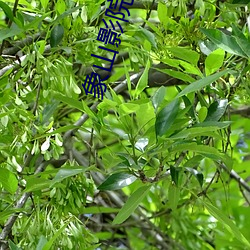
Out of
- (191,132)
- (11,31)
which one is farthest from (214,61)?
(11,31)

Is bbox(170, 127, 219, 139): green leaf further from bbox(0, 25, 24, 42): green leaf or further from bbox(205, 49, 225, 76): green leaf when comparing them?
bbox(0, 25, 24, 42): green leaf

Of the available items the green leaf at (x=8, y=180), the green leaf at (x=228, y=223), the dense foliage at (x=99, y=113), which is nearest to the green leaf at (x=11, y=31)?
the dense foliage at (x=99, y=113)

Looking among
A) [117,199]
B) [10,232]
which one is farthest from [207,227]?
Answer: [10,232]

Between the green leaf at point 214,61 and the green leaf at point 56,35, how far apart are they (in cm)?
19

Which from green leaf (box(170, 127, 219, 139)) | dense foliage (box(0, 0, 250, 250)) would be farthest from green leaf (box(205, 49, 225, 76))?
green leaf (box(170, 127, 219, 139))

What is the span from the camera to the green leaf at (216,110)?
0.88 m

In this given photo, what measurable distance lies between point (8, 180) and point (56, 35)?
20 centimetres

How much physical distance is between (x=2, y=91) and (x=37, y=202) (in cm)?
15

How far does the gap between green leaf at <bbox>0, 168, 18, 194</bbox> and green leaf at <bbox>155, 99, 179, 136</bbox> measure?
0.62 ft

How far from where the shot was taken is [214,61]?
2.84 ft

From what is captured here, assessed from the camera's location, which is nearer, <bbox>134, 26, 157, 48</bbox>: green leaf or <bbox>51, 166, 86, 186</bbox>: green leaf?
<bbox>51, 166, 86, 186</bbox>: green leaf

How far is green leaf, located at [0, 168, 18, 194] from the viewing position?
0.83 meters

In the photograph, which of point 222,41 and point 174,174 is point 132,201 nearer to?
point 174,174

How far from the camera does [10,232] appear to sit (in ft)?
3.10
